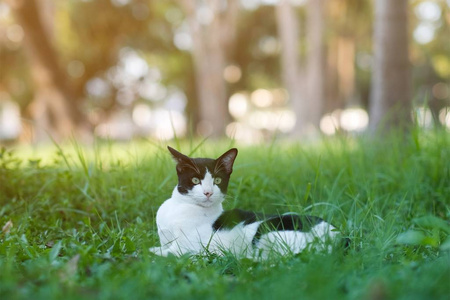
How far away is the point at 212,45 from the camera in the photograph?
49.6ft

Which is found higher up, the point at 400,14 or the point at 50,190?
the point at 400,14

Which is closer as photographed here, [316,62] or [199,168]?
[199,168]

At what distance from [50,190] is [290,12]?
1517 cm

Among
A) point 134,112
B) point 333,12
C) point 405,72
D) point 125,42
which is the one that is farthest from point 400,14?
point 134,112

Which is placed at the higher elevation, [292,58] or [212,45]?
[212,45]

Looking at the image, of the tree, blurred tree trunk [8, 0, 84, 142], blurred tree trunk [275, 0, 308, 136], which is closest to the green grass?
blurred tree trunk [8, 0, 84, 142]

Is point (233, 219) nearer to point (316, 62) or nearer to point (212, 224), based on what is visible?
point (212, 224)

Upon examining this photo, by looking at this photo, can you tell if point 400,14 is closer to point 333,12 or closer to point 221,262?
point 221,262

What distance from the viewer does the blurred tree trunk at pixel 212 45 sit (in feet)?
48.9

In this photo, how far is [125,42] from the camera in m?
27.8

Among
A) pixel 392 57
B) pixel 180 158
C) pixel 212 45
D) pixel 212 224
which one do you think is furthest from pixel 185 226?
pixel 212 45

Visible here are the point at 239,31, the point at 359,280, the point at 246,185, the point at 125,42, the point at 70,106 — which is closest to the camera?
the point at 359,280

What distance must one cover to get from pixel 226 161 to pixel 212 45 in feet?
40.5

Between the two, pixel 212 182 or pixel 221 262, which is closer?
pixel 221 262
